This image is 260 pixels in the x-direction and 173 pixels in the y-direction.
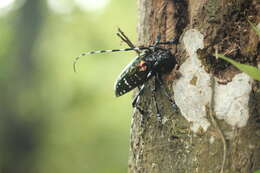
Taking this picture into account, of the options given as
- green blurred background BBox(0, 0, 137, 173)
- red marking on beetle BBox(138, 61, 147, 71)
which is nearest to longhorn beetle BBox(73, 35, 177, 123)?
red marking on beetle BBox(138, 61, 147, 71)

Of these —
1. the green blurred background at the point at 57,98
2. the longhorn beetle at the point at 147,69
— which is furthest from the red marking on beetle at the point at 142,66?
the green blurred background at the point at 57,98

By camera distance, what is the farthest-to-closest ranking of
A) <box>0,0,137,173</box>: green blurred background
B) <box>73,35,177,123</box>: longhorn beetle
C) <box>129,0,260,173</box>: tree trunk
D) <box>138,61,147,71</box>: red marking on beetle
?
<box>0,0,137,173</box>: green blurred background < <box>138,61,147,71</box>: red marking on beetle < <box>73,35,177,123</box>: longhorn beetle < <box>129,0,260,173</box>: tree trunk

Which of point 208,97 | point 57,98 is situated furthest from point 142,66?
point 57,98

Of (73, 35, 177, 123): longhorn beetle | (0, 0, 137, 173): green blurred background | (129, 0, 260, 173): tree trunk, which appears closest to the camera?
(129, 0, 260, 173): tree trunk

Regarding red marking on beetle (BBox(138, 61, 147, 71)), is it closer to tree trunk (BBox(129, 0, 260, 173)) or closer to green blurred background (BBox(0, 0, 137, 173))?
tree trunk (BBox(129, 0, 260, 173))

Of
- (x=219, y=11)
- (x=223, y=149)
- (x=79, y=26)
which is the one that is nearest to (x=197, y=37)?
(x=219, y=11)

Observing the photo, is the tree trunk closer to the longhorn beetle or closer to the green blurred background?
the longhorn beetle

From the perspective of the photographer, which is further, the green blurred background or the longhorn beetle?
the green blurred background

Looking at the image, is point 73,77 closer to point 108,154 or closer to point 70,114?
point 70,114
